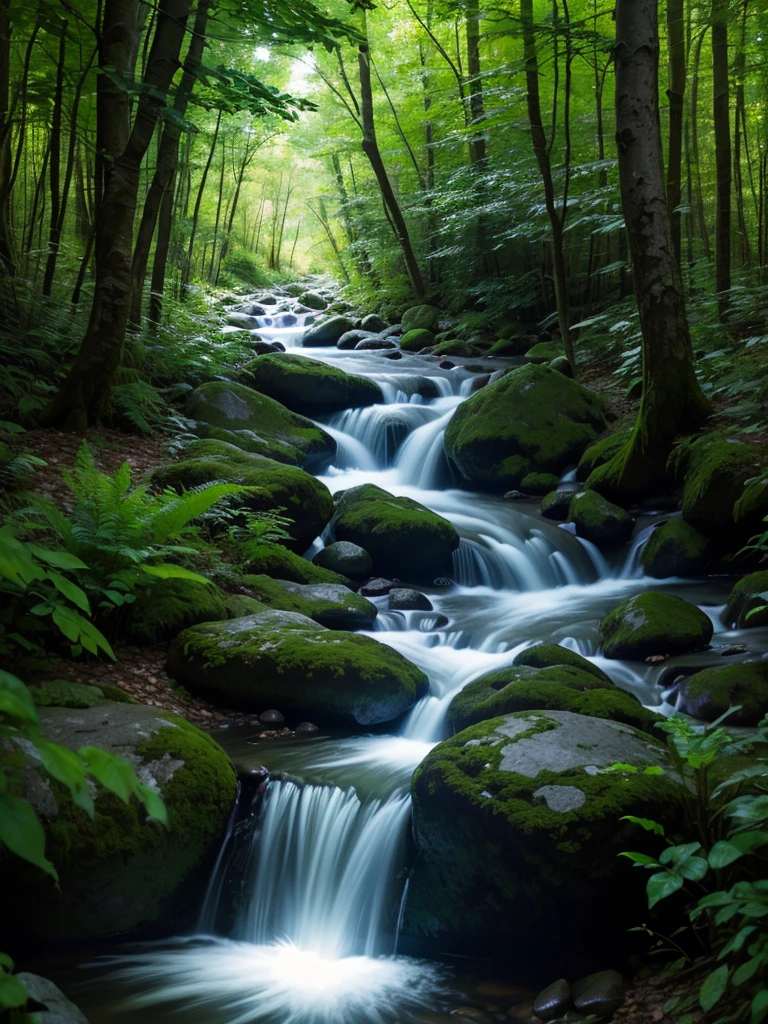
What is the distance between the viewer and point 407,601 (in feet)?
24.0

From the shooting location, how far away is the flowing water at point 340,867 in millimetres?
3033

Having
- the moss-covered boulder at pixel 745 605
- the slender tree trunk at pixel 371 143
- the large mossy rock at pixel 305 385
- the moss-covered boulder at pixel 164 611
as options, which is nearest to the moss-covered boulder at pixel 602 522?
the moss-covered boulder at pixel 745 605

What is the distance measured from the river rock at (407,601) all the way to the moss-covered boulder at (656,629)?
1810 mm

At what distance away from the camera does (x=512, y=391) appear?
11180 mm

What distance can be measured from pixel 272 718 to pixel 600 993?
108 inches

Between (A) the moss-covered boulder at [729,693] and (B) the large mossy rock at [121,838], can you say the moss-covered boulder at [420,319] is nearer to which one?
(A) the moss-covered boulder at [729,693]

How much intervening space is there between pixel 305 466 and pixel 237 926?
7320mm

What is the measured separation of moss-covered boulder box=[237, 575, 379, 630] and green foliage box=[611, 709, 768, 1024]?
382cm

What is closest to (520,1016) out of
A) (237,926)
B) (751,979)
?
(751,979)

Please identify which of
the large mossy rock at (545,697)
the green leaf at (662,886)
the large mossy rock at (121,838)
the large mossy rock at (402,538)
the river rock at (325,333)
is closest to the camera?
the green leaf at (662,886)

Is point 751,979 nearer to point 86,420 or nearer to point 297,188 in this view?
point 86,420

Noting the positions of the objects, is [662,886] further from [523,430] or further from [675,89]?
[675,89]

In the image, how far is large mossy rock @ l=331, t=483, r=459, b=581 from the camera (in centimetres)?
808

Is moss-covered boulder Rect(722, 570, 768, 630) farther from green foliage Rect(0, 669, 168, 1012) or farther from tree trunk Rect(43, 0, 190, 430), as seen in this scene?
tree trunk Rect(43, 0, 190, 430)
